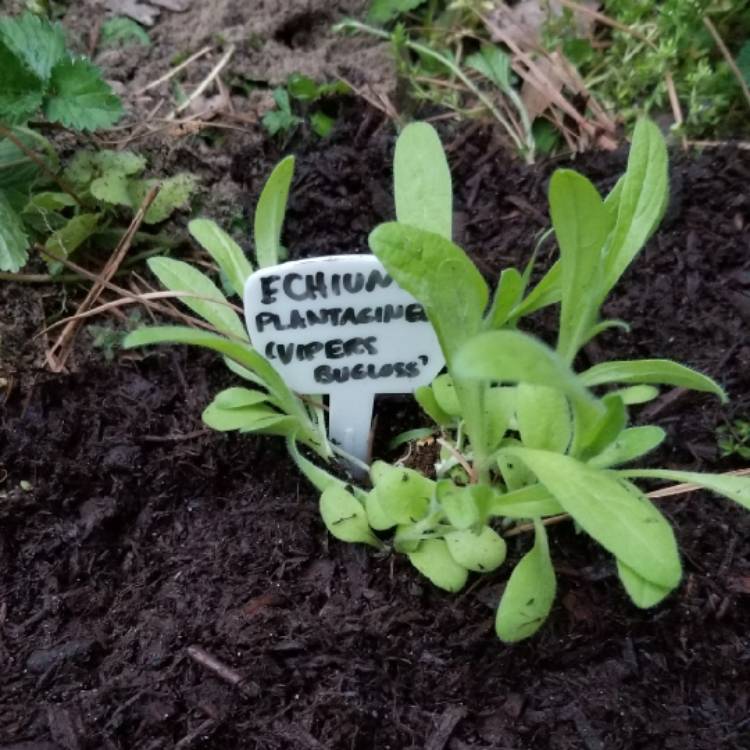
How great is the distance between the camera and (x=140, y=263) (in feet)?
4.46

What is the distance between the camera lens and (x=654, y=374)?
882 mm

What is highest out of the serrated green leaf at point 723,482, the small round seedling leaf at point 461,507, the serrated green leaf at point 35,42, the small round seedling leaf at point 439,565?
the serrated green leaf at point 35,42

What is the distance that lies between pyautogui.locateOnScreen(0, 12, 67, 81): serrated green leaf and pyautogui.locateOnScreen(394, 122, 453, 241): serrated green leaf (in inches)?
25.1

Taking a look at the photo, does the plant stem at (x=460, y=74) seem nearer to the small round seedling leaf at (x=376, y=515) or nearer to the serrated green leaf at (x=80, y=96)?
the serrated green leaf at (x=80, y=96)

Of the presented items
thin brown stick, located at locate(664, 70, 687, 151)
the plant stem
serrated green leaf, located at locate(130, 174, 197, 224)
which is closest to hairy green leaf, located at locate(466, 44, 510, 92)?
the plant stem

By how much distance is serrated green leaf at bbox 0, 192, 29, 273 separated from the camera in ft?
3.90

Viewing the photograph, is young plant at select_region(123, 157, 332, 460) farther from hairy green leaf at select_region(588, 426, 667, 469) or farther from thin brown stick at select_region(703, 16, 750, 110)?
thin brown stick at select_region(703, 16, 750, 110)

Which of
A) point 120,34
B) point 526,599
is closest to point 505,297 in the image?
point 526,599

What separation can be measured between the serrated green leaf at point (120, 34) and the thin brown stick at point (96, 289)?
417mm

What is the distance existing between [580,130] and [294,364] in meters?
0.76

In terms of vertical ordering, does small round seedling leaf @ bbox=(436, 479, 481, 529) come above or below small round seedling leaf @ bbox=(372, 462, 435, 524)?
above

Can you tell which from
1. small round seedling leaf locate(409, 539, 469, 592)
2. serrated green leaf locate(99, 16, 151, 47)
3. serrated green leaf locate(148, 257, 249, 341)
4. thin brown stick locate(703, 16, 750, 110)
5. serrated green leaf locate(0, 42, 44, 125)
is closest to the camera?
small round seedling leaf locate(409, 539, 469, 592)

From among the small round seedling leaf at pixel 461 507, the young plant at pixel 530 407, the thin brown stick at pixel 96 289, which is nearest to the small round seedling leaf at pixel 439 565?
the young plant at pixel 530 407

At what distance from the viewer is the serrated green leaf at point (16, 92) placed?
3.99 feet
